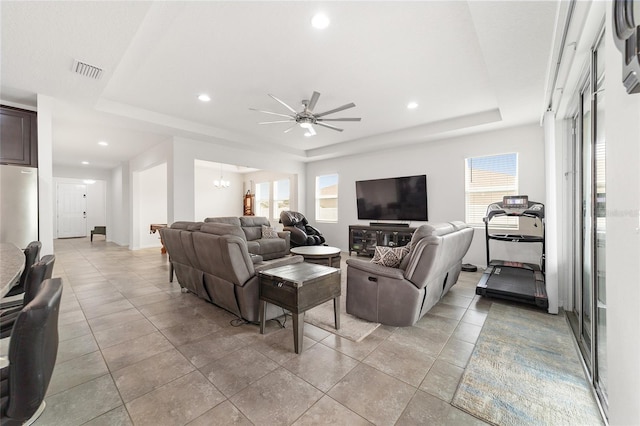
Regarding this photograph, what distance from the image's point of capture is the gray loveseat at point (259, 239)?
5.62 metres

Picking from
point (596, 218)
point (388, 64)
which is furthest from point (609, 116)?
point (388, 64)

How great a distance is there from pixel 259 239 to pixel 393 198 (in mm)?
3339

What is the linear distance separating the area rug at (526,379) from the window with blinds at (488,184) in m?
2.79

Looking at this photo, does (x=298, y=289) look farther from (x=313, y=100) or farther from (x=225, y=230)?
(x=313, y=100)

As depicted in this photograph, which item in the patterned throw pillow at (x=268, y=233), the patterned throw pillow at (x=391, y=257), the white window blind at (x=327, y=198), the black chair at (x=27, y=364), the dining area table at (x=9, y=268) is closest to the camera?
the black chair at (x=27, y=364)

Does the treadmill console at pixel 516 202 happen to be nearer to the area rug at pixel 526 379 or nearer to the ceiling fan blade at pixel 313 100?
the area rug at pixel 526 379

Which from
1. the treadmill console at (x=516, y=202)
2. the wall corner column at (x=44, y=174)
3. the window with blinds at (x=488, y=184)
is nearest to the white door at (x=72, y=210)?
the wall corner column at (x=44, y=174)

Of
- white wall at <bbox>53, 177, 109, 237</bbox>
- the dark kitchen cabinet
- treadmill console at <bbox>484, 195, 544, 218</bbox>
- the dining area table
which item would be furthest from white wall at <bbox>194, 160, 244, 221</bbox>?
treadmill console at <bbox>484, 195, 544, 218</bbox>

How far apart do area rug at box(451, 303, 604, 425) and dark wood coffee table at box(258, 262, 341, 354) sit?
1.20 m

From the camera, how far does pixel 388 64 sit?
119 inches

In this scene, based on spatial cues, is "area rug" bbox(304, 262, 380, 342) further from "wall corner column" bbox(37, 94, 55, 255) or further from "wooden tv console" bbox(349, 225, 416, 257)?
"wall corner column" bbox(37, 94, 55, 255)

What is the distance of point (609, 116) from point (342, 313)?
270cm

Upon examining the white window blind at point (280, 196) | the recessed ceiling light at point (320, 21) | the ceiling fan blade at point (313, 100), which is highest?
the recessed ceiling light at point (320, 21)

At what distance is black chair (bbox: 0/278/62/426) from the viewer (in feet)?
2.81
